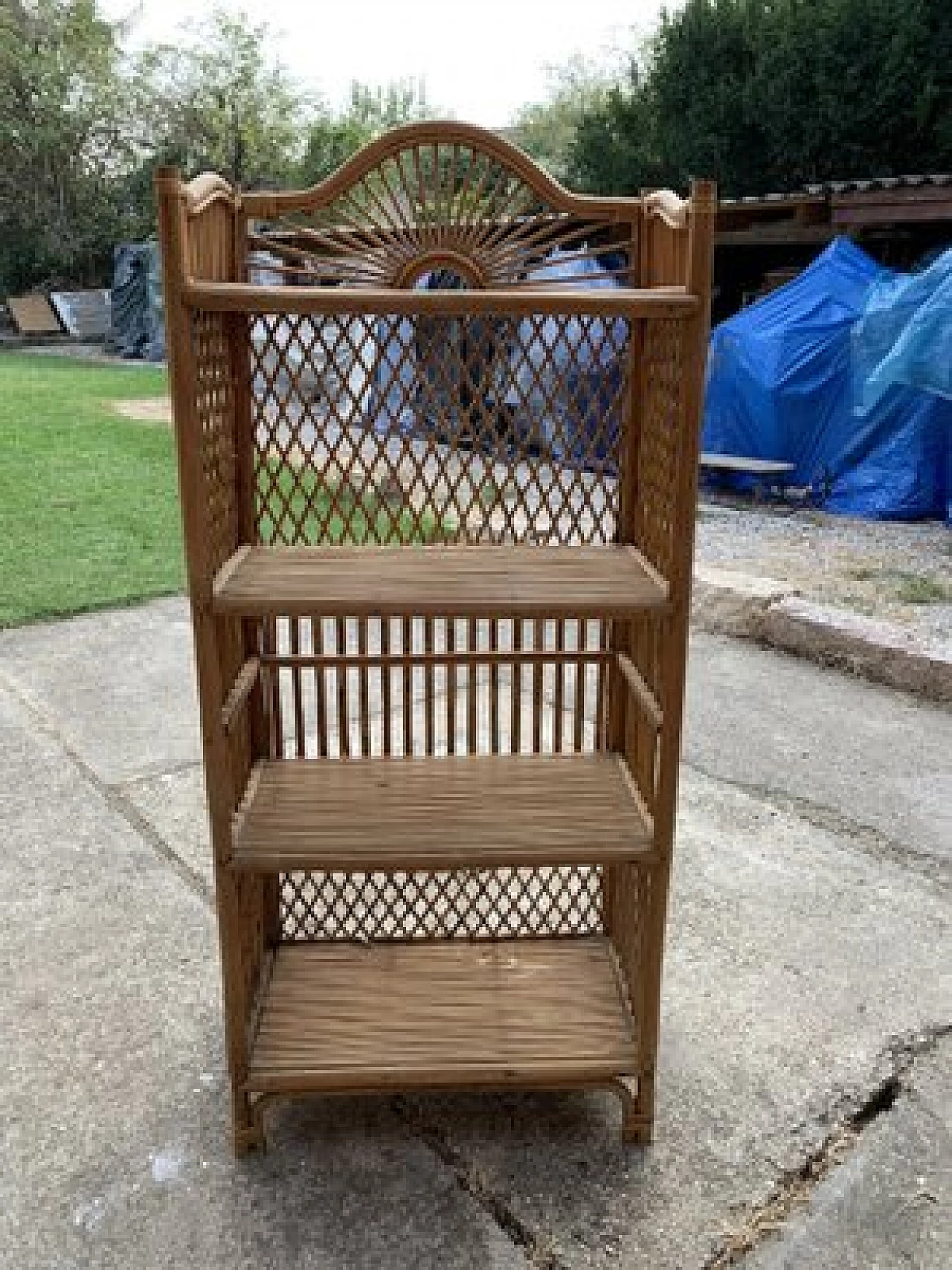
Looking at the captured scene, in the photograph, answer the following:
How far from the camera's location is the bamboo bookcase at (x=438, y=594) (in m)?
1.51

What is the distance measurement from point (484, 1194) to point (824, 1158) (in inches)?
22.8

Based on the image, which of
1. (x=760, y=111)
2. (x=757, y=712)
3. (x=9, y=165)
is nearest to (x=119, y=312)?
(x=9, y=165)

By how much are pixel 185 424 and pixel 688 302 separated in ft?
2.34

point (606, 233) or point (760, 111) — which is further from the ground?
point (760, 111)

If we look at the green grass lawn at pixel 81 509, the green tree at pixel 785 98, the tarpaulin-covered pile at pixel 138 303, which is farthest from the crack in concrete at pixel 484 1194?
the tarpaulin-covered pile at pixel 138 303

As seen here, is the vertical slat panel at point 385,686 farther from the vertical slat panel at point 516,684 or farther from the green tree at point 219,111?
the green tree at point 219,111

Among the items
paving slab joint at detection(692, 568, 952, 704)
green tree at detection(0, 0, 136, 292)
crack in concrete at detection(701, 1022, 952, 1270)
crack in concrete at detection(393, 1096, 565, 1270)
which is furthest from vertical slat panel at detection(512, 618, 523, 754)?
green tree at detection(0, 0, 136, 292)

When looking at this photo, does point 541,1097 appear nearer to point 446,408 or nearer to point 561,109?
point 446,408

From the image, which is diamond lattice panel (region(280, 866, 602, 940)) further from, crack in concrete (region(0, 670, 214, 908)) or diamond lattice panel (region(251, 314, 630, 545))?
diamond lattice panel (region(251, 314, 630, 545))

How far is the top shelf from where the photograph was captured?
4.99 ft

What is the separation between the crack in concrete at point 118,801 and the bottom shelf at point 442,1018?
21.0 inches

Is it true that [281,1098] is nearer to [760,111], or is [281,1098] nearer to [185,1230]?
[185,1230]

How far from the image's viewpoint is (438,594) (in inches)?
61.4

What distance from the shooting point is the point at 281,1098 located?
5.77 ft
